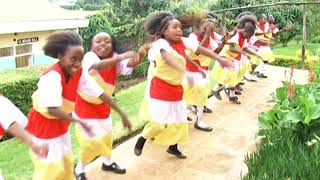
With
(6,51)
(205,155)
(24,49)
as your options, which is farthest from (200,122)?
(24,49)

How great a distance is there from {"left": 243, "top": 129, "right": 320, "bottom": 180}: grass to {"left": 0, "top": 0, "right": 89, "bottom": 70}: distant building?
1286 cm

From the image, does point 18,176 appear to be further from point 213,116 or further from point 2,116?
point 213,116

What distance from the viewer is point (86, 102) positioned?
430 cm

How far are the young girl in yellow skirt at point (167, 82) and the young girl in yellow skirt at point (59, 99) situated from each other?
1.29 meters

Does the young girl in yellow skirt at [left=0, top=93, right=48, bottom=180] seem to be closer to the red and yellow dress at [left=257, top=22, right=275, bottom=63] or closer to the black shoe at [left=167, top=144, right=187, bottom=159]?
the black shoe at [left=167, top=144, right=187, bottom=159]

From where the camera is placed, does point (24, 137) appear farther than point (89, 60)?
No

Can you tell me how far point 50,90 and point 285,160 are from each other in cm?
200

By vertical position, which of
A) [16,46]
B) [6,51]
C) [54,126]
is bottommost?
[6,51]

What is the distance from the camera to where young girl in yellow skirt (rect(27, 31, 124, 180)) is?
3410 millimetres

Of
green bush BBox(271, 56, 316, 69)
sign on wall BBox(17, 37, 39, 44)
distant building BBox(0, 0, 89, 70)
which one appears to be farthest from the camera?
sign on wall BBox(17, 37, 39, 44)

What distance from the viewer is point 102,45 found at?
14.0ft

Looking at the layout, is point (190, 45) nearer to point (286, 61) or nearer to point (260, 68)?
point (260, 68)

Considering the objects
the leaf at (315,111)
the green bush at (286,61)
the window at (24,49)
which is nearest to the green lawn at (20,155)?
the leaf at (315,111)

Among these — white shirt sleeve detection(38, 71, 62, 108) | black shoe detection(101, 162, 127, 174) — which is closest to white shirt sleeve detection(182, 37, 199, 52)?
black shoe detection(101, 162, 127, 174)
